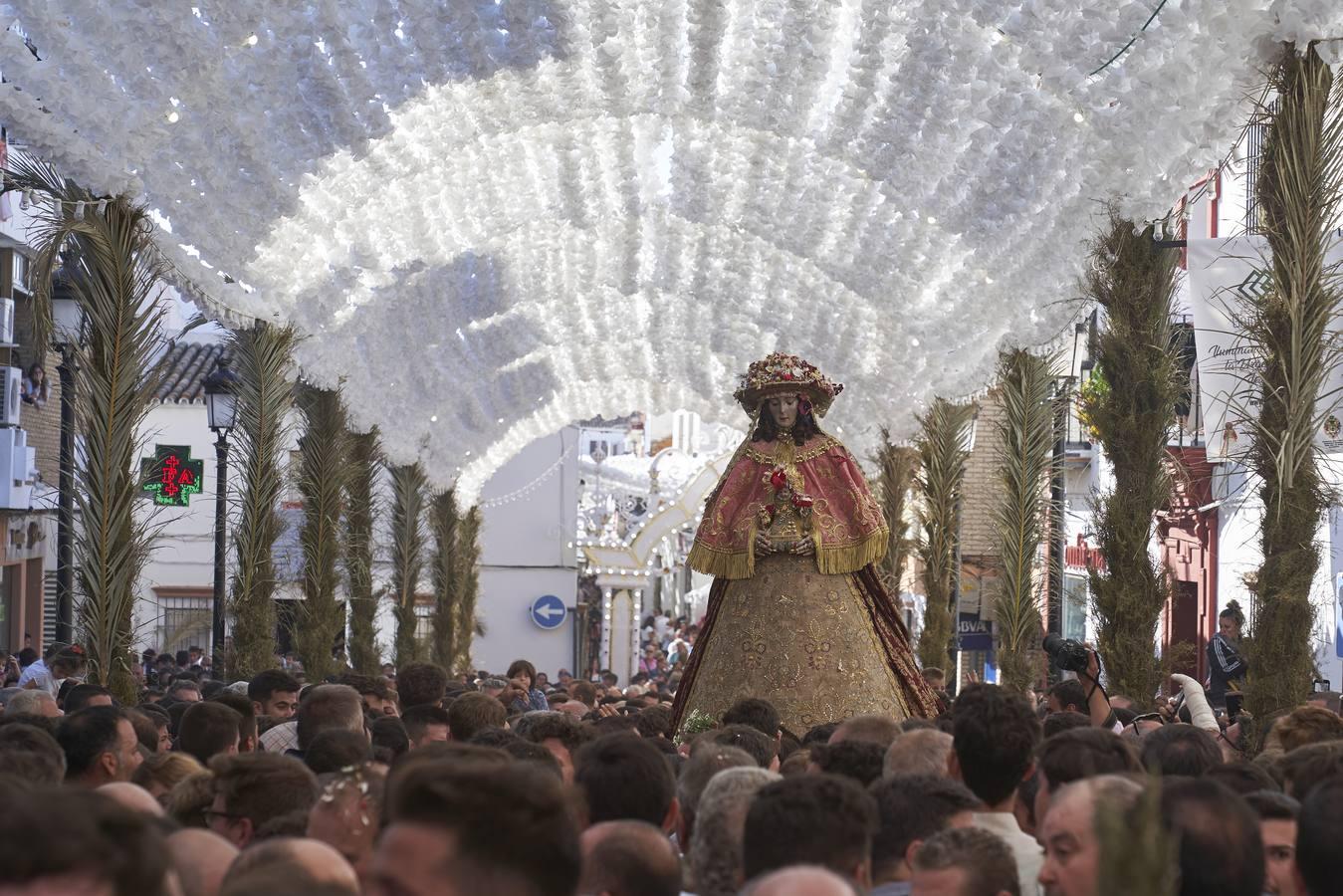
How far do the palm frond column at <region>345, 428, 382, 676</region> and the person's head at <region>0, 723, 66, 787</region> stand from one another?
1268 cm

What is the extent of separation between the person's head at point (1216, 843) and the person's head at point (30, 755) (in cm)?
274

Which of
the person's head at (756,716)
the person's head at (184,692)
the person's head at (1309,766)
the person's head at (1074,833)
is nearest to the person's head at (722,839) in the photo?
the person's head at (1074,833)

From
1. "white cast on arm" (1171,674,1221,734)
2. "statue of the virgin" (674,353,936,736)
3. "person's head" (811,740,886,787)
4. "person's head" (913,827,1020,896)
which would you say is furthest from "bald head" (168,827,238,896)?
"statue of the virgin" (674,353,936,736)

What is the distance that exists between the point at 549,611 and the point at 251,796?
29089 mm

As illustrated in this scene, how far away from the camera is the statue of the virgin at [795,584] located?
11703 millimetres

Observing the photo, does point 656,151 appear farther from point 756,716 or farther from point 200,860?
point 200,860

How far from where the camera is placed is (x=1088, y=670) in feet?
30.8

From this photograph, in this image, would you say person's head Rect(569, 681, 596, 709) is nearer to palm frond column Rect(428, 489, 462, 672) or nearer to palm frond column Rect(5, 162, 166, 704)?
palm frond column Rect(5, 162, 166, 704)

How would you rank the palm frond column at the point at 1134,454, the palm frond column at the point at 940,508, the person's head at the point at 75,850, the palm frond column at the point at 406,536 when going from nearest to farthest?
the person's head at the point at 75,850 < the palm frond column at the point at 1134,454 < the palm frond column at the point at 940,508 < the palm frond column at the point at 406,536

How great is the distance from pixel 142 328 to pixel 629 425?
137 ft

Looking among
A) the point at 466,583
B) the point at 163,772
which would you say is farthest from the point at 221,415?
the point at 163,772

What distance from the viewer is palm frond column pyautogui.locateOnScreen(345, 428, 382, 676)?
1889 centimetres

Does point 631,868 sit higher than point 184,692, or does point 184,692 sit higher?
point 631,868

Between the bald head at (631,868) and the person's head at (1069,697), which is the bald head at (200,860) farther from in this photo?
the person's head at (1069,697)
